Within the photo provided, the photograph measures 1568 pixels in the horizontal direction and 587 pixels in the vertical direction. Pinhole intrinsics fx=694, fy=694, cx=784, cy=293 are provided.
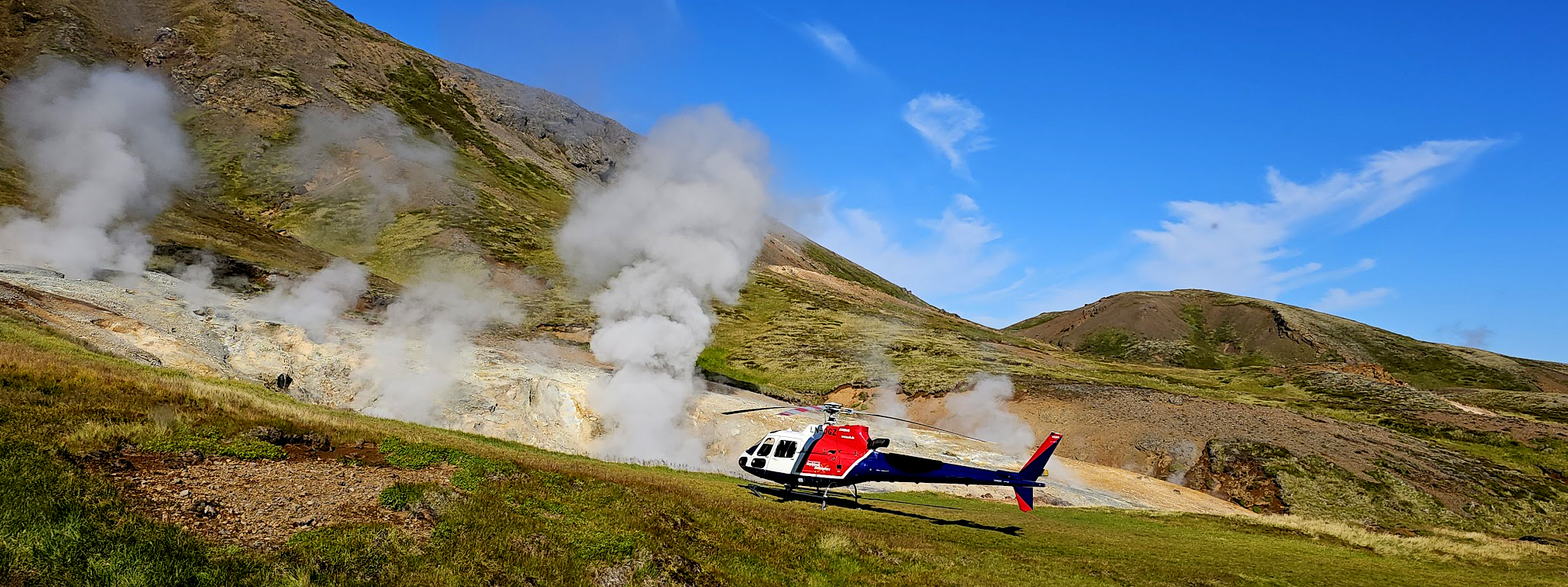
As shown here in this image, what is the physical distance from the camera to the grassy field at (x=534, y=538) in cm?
986

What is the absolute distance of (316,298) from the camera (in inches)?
2437

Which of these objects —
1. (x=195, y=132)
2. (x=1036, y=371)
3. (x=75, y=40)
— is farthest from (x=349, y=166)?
(x=1036, y=371)

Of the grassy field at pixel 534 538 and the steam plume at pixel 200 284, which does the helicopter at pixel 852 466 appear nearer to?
the grassy field at pixel 534 538

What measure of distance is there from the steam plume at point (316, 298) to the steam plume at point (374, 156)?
1411 inches

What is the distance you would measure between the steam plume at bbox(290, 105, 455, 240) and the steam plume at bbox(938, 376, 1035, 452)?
88.2 m

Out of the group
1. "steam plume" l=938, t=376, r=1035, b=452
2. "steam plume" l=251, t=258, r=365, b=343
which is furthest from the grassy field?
"steam plume" l=938, t=376, r=1035, b=452

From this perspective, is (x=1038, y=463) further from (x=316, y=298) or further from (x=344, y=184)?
(x=344, y=184)

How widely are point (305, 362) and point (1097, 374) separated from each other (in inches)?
3530

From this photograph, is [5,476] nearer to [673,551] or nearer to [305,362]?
[673,551]

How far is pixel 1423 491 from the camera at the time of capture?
49.4 meters

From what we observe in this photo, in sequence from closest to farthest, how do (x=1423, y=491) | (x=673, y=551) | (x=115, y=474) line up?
(x=115, y=474) < (x=673, y=551) < (x=1423, y=491)

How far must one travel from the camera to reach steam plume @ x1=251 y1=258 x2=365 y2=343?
5050cm

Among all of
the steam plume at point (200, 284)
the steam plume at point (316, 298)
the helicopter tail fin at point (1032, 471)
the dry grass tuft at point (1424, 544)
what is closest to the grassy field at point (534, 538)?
the dry grass tuft at point (1424, 544)

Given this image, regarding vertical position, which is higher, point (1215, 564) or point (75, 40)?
point (75, 40)
